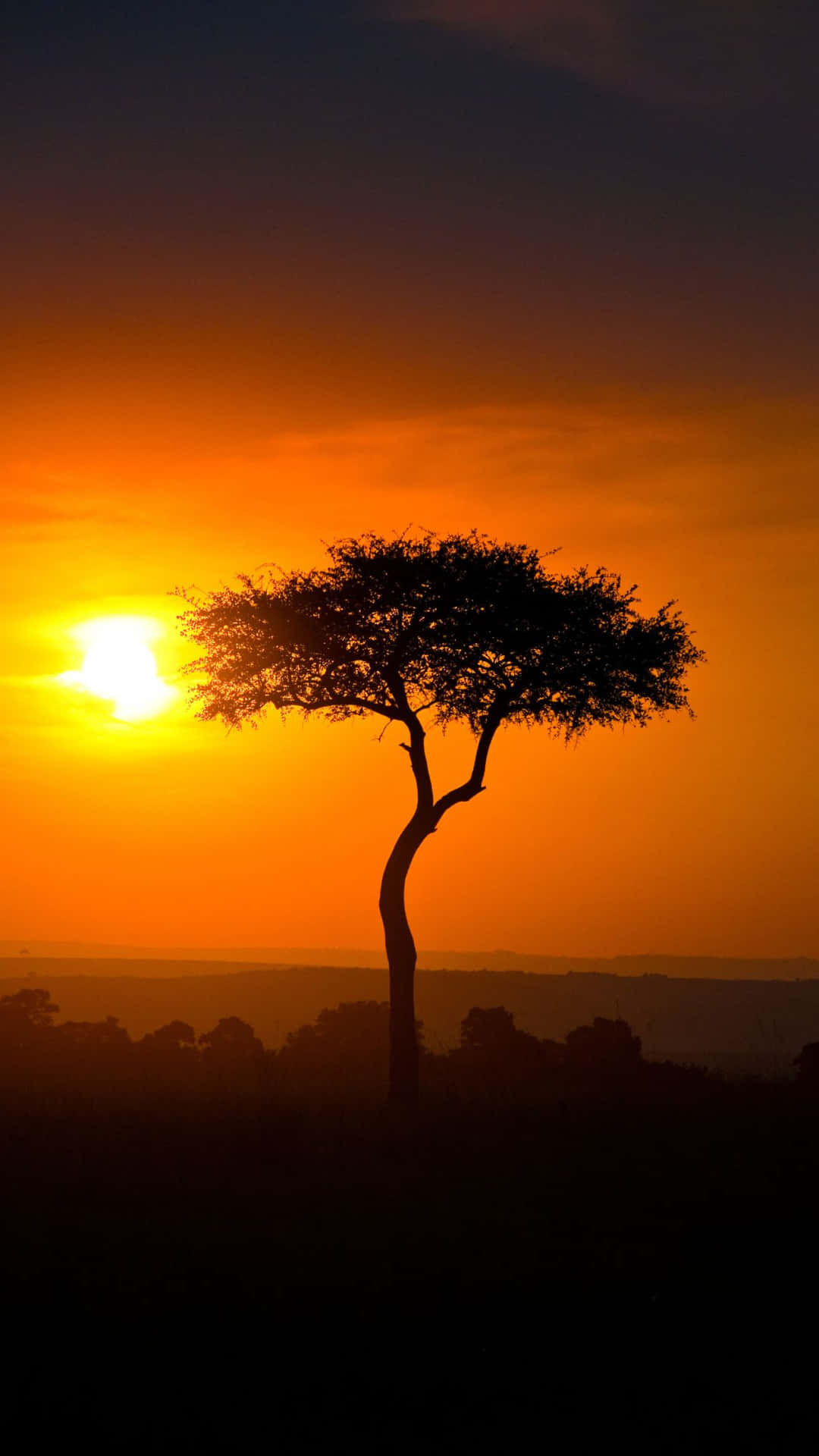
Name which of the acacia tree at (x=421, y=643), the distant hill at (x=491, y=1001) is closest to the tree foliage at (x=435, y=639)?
the acacia tree at (x=421, y=643)

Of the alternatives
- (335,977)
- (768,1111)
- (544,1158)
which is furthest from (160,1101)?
(335,977)

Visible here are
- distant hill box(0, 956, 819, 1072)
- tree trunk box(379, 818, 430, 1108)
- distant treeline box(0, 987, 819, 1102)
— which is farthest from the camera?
distant hill box(0, 956, 819, 1072)

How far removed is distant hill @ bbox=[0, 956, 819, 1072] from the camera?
129m

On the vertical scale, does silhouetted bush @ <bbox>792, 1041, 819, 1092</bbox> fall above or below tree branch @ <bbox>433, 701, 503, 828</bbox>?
below

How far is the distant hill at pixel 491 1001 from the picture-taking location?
129m

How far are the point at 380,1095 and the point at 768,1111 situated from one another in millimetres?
8804

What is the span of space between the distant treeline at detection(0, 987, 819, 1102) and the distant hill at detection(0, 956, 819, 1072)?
63654mm

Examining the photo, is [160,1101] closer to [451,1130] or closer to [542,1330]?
[451,1130]

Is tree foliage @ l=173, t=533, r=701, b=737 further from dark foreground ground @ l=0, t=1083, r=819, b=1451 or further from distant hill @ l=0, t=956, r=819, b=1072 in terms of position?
distant hill @ l=0, t=956, r=819, b=1072

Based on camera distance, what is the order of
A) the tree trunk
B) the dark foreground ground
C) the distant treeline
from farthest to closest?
the distant treeline
the tree trunk
the dark foreground ground

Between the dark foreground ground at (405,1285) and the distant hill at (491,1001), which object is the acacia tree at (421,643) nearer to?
the dark foreground ground at (405,1285)

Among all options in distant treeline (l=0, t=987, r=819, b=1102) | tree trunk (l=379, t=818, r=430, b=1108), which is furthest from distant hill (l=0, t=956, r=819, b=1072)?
tree trunk (l=379, t=818, r=430, b=1108)

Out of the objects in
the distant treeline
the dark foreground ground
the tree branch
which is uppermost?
the tree branch

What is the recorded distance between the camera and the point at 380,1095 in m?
33.2
